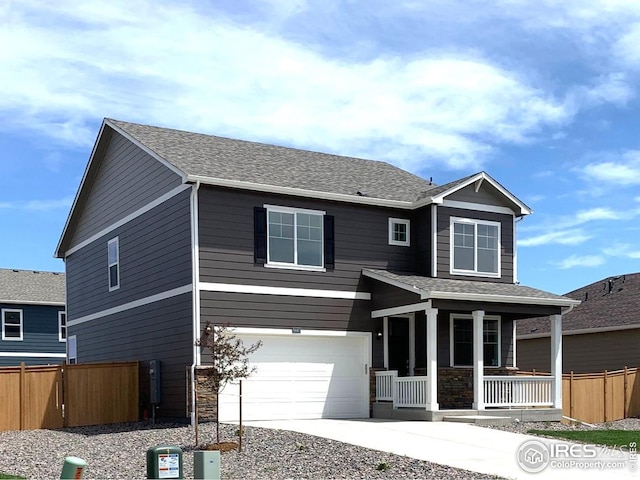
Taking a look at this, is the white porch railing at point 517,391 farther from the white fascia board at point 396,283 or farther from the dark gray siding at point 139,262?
the dark gray siding at point 139,262

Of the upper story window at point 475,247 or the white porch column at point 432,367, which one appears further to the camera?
the upper story window at point 475,247

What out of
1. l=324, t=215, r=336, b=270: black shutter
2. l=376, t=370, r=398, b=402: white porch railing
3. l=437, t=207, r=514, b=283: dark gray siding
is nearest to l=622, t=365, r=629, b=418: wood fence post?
l=437, t=207, r=514, b=283: dark gray siding

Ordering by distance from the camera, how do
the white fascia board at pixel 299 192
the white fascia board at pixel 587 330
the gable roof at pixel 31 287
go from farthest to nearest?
1. the gable roof at pixel 31 287
2. the white fascia board at pixel 587 330
3. the white fascia board at pixel 299 192

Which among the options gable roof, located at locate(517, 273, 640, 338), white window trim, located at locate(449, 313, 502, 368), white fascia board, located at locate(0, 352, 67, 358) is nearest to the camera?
white window trim, located at locate(449, 313, 502, 368)

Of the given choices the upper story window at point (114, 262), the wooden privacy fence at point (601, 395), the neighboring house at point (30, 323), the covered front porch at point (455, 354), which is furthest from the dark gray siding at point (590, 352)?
the neighboring house at point (30, 323)

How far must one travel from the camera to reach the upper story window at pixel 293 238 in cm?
2194

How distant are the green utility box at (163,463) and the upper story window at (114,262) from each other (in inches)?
618

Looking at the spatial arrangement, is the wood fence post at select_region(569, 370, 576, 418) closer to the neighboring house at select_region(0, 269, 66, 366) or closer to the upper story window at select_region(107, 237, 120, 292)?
the upper story window at select_region(107, 237, 120, 292)

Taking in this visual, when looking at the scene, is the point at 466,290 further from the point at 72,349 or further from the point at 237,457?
the point at 72,349

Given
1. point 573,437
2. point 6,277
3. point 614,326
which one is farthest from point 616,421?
point 6,277

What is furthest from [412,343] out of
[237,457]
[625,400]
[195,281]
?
[237,457]

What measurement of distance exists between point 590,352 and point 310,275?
13860mm

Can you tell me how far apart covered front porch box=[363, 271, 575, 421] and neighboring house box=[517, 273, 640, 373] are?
7.10 meters

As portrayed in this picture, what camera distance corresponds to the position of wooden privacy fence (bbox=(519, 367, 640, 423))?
24.5 m
